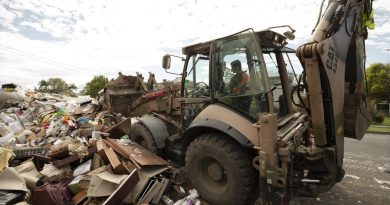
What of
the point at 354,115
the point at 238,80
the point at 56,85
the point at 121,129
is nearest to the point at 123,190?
the point at 238,80

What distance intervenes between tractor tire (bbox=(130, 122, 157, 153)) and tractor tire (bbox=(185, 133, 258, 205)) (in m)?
1.27

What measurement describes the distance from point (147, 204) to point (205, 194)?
0.75 m

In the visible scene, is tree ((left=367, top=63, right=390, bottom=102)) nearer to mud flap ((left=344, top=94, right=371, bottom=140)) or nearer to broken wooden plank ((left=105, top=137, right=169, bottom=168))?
mud flap ((left=344, top=94, right=371, bottom=140))

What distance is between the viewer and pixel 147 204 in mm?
3561

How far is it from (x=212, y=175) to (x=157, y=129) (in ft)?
5.47

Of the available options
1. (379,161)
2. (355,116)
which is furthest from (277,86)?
(379,161)

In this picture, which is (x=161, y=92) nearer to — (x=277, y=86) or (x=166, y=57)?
(x=166, y=57)

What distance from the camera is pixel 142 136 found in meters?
4.85

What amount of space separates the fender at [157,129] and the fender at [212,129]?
3.28ft

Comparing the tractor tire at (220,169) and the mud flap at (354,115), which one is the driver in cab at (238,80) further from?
the mud flap at (354,115)

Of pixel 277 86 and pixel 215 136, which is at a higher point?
pixel 277 86

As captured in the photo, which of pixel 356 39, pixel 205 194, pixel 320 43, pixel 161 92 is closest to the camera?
pixel 320 43

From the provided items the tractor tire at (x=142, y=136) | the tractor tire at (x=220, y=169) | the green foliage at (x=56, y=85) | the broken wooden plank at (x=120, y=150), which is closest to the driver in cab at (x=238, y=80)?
the tractor tire at (x=220, y=169)

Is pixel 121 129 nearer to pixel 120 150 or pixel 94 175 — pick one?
pixel 120 150
